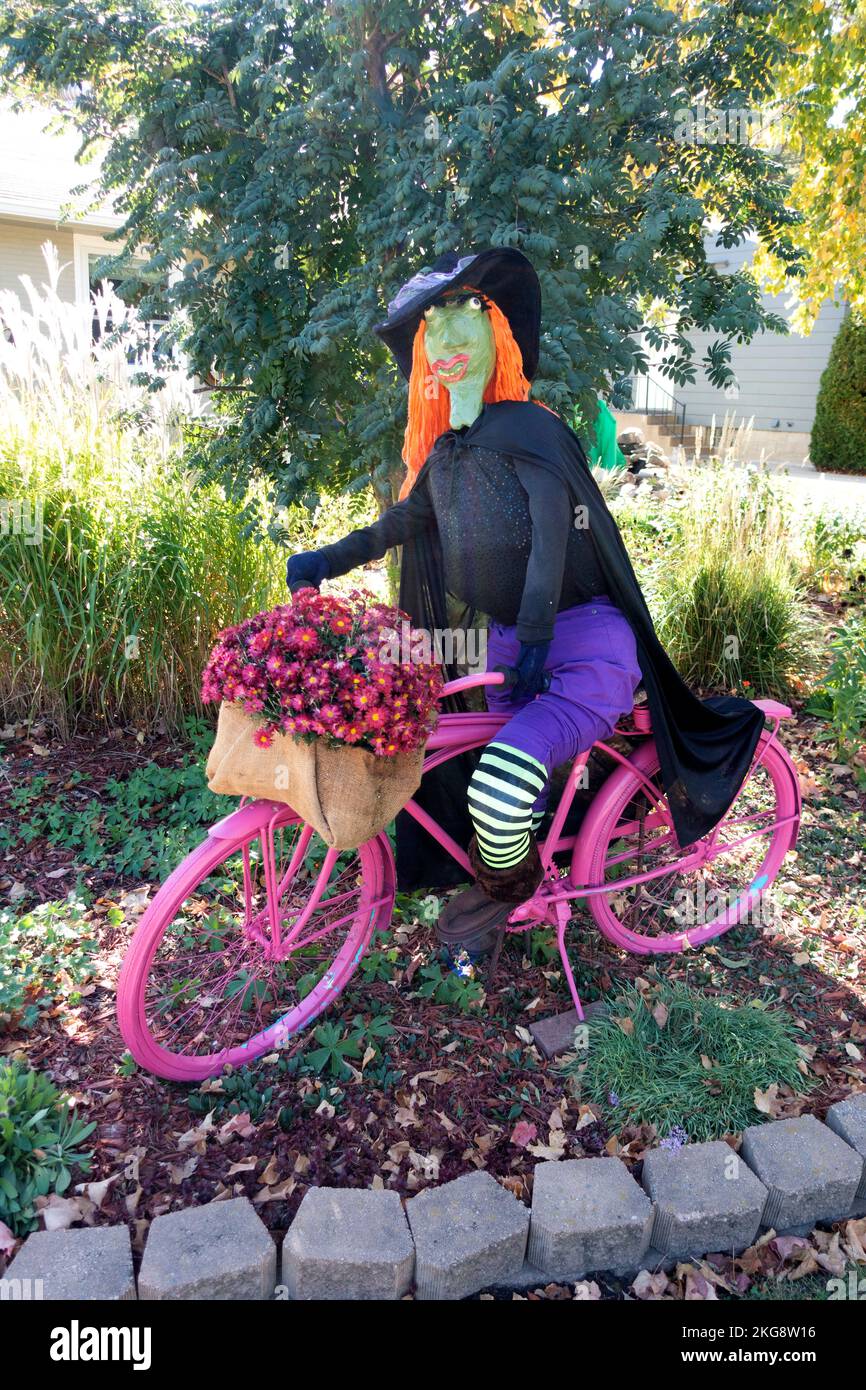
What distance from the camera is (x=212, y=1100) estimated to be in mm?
2373

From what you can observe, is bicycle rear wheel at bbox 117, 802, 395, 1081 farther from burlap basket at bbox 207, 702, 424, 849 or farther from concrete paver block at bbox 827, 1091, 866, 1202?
concrete paver block at bbox 827, 1091, 866, 1202

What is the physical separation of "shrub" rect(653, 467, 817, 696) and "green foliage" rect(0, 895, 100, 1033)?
3.16 meters

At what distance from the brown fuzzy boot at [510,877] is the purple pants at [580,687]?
276 mm

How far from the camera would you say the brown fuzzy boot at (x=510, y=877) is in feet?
8.07

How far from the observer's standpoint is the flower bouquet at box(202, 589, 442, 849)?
2.01 m

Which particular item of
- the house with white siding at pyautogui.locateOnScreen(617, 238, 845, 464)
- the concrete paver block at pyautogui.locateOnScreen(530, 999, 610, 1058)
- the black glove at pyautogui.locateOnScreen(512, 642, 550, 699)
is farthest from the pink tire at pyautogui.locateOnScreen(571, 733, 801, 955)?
the house with white siding at pyautogui.locateOnScreen(617, 238, 845, 464)

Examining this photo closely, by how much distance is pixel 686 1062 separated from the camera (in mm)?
2521

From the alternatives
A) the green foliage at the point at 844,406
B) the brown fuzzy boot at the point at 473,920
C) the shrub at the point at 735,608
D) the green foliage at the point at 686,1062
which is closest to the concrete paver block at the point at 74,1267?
the brown fuzzy boot at the point at 473,920

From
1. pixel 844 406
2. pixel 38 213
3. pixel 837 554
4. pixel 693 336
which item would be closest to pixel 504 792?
Answer: pixel 837 554

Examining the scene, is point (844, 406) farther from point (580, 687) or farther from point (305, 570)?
point (305, 570)

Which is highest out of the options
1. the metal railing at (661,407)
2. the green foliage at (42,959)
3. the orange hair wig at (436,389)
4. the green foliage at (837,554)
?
the metal railing at (661,407)

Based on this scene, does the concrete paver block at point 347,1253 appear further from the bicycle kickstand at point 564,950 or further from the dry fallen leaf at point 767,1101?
the dry fallen leaf at point 767,1101

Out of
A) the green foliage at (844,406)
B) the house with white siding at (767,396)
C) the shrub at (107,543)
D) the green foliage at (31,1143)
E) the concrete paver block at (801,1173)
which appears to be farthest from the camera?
the house with white siding at (767,396)

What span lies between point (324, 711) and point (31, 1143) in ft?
4.04
